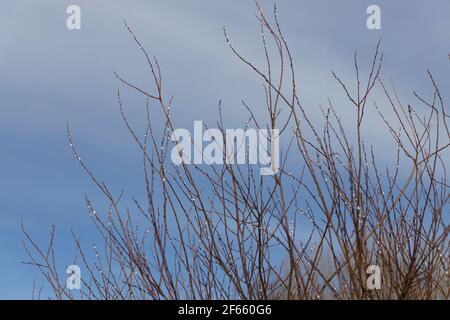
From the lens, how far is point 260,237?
4.34 metres

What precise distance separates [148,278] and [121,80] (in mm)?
1162

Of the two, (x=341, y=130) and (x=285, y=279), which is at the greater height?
(x=341, y=130)

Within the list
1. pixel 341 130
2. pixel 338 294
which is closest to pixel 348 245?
pixel 338 294

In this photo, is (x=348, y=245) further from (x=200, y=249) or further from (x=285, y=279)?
(x=200, y=249)

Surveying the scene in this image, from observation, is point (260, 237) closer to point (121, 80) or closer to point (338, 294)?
point (338, 294)

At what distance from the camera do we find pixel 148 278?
4465mm
